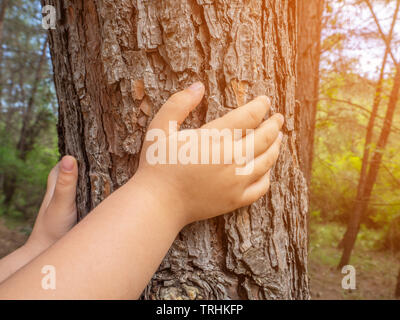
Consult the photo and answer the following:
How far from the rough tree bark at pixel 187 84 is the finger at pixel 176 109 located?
0.19 feet

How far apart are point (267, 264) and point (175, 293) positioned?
0.36 metres

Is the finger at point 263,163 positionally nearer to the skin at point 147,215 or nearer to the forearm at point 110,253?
the skin at point 147,215

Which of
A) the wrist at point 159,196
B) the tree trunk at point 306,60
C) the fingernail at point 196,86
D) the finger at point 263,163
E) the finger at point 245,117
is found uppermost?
the tree trunk at point 306,60

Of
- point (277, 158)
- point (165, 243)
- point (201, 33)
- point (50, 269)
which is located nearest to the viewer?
point (50, 269)

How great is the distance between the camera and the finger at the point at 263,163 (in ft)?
3.00

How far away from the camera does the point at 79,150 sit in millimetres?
1133

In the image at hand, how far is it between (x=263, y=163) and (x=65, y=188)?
31.5 inches

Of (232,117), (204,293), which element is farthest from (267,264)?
(232,117)

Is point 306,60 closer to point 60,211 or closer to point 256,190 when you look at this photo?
point 256,190

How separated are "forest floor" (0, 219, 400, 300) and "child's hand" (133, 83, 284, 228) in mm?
6295

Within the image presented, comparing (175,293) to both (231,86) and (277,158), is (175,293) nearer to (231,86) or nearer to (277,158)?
(277,158)

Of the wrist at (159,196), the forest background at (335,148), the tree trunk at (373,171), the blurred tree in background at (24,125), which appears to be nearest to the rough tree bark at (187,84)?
the wrist at (159,196)
